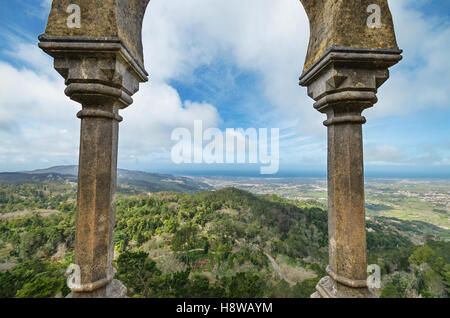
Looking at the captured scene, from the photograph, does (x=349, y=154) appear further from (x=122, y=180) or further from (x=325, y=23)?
(x=122, y=180)

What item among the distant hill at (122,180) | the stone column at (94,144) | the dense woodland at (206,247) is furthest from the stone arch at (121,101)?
the distant hill at (122,180)

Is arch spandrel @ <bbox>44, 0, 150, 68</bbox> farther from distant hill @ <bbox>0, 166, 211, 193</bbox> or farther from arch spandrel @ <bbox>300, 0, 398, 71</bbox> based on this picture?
distant hill @ <bbox>0, 166, 211, 193</bbox>

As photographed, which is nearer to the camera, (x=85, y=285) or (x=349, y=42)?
(x=85, y=285)

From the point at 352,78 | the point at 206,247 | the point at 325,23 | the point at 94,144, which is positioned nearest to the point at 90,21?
the point at 94,144

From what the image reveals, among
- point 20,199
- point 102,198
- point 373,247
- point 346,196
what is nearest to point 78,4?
point 102,198
